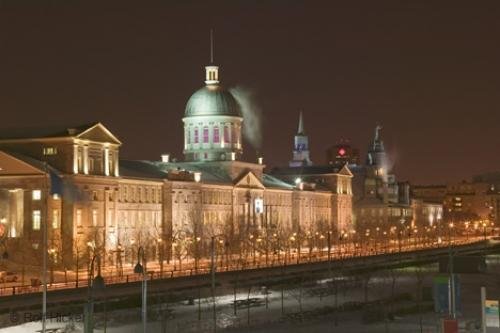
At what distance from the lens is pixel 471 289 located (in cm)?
9631

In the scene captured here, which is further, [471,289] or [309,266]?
[309,266]

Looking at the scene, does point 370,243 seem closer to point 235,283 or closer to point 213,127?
point 213,127

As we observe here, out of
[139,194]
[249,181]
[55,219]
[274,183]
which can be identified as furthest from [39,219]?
[274,183]

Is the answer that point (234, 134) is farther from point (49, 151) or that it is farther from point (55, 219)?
point (55, 219)

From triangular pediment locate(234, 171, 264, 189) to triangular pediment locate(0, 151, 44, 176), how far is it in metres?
52.6

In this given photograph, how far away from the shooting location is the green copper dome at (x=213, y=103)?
15312 centimetres

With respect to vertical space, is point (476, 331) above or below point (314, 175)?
below

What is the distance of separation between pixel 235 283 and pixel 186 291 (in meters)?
7.61

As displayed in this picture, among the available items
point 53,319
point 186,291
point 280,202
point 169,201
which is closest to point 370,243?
point 280,202

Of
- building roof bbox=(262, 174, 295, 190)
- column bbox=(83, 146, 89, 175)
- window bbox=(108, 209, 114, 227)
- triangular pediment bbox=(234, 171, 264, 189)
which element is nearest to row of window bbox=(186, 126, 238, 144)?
triangular pediment bbox=(234, 171, 264, 189)

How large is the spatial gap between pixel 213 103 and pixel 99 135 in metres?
45.5

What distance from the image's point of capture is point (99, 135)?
109250 millimetres

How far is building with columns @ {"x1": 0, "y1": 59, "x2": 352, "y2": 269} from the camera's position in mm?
102625

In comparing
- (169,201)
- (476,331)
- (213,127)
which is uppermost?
(213,127)
